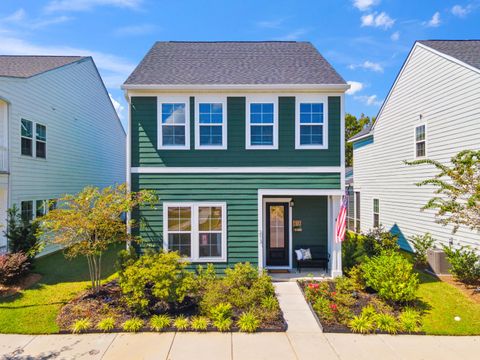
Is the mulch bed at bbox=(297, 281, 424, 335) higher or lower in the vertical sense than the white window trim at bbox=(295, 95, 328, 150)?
lower

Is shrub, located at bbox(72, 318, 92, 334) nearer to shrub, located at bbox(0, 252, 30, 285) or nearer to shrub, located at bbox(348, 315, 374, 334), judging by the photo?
shrub, located at bbox(0, 252, 30, 285)

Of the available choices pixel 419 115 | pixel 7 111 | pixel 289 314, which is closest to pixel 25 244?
pixel 7 111

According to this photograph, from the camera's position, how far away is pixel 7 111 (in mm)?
10672

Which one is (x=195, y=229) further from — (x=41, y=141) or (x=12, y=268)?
(x=41, y=141)

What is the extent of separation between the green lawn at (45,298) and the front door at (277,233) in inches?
215

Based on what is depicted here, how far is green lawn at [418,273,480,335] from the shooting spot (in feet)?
20.0

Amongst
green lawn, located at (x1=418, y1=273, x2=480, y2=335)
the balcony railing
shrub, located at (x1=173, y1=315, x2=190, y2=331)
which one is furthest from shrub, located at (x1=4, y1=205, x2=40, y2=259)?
green lawn, located at (x1=418, y1=273, x2=480, y2=335)

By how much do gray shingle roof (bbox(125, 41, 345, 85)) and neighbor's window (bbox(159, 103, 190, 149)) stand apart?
2.47 feet

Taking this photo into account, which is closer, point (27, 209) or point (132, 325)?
point (132, 325)

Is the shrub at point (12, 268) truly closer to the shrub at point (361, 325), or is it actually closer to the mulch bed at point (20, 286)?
the mulch bed at point (20, 286)

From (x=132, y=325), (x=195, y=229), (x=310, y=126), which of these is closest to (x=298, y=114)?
(x=310, y=126)

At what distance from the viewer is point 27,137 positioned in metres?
11.6

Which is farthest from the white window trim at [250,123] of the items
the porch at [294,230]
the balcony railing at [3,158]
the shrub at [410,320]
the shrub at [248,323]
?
the balcony railing at [3,158]

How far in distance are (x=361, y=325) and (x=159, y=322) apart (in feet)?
13.9
